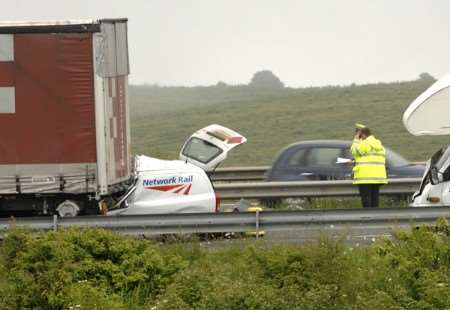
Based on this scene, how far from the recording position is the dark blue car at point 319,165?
758 inches

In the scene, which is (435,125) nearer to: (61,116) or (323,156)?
(61,116)

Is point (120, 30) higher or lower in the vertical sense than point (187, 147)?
higher

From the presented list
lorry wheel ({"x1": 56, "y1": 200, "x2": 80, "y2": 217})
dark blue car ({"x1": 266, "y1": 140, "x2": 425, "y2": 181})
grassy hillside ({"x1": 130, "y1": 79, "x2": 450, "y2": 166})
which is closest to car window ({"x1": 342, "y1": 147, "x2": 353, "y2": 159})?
dark blue car ({"x1": 266, "y1": 140, "x2": 425, "y2": 181})

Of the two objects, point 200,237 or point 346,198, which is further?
point 346,198

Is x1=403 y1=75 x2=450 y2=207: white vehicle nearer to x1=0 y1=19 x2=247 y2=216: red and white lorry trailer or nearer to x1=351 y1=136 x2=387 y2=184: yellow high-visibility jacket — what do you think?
x1=351 y1=136 x2=387 y2=184: yellow high-visibility jacket

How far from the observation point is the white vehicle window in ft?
57.3

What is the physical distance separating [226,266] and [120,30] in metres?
6.60

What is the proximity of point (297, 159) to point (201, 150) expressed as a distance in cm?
240

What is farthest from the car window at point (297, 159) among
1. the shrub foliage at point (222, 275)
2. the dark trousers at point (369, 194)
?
the shrub foliage at point (222, 275)

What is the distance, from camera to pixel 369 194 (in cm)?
1736

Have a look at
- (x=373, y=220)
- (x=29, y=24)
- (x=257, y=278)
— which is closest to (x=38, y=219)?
(x=29, y=24)

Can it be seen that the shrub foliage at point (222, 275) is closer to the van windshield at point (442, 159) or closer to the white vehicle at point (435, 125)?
the white vehicle at point (435, 125)

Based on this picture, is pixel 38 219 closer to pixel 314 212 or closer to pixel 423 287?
pixel 314 212

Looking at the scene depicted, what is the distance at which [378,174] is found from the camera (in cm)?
1728
